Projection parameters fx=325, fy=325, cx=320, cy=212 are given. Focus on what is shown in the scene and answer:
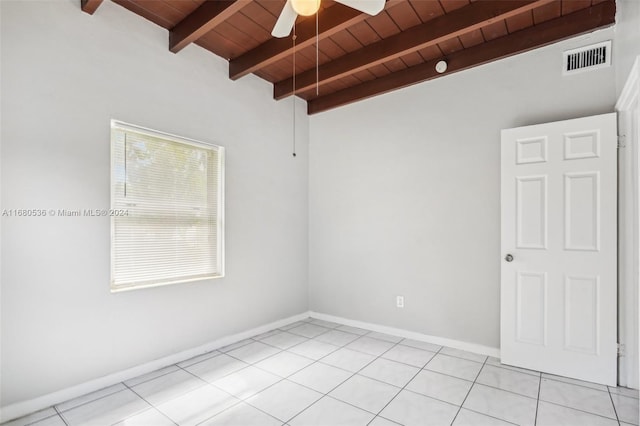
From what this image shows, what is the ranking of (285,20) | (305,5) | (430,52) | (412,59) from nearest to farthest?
(305,5), (285,20), (430,52), (412,59)

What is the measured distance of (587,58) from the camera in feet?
8.95

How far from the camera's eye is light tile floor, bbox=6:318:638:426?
213cm

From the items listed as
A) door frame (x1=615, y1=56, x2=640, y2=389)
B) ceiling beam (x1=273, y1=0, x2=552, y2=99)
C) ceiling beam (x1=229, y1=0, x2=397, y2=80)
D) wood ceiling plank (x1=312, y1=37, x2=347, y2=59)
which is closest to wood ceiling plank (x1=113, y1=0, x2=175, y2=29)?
ceiling beam (x1=229, y1=0, x2=397, y2=80)

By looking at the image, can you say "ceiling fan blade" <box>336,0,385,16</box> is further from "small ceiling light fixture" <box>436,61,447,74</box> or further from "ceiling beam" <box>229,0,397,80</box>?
"small ceiling light fixture" <box>436,61,447,74</box>

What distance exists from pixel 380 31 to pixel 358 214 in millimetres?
2010

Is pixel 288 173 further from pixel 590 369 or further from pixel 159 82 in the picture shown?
pixel 590 369

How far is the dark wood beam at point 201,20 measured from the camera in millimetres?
2475

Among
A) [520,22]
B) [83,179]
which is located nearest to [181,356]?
[83,179]

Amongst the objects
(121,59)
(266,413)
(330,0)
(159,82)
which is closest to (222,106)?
(159,82)

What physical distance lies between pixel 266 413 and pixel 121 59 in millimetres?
2959

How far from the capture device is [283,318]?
4129 mm

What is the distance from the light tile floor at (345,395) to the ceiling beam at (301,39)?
291 centimetres

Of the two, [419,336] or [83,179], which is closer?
[83,179]

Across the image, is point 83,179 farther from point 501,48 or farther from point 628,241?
point 628,241
